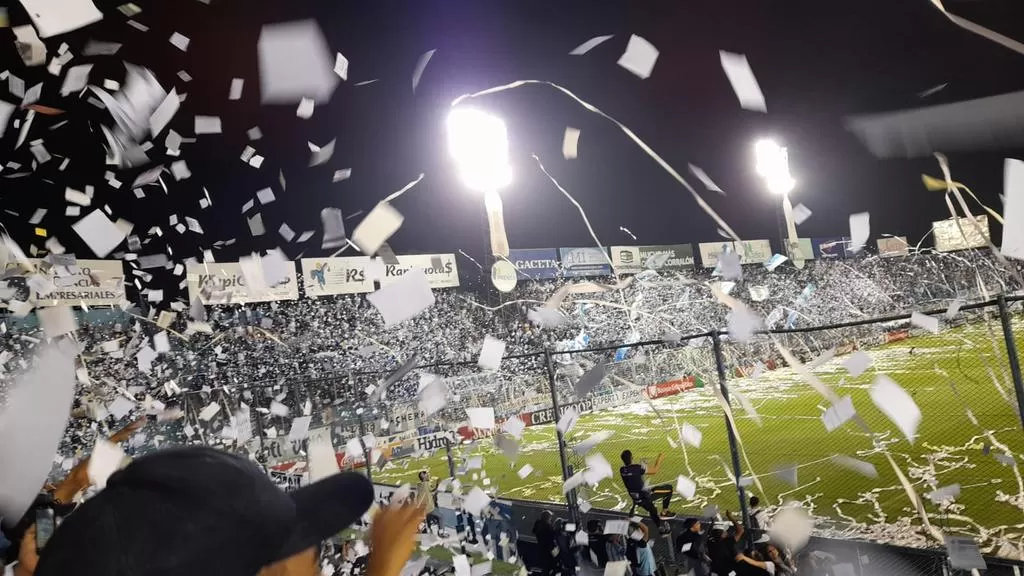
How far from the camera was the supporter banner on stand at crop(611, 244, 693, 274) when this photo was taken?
3048 cm

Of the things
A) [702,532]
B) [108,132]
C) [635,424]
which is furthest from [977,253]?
[108,132]

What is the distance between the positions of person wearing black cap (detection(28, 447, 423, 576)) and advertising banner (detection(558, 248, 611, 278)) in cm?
2571

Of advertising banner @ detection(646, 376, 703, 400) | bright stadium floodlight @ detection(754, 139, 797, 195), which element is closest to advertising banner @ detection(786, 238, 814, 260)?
bright stadium floodlight @ detection(754, 139, 797, 195)

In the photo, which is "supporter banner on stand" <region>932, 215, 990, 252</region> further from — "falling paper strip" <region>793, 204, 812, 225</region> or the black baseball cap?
the black baseball cap

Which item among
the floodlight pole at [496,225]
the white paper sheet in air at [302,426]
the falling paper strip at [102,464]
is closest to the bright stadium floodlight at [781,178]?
the floodlight pole at [496,225]

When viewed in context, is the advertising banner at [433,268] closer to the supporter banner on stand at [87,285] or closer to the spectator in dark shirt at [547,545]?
the supporter banner on stand at [87,285]

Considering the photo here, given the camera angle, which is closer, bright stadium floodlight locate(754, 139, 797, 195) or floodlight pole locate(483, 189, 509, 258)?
floodlight pole locate(483, 189, 509, 258)

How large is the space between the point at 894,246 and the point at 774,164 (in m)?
14.3

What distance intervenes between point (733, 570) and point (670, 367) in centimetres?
1433

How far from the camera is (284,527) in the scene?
1157 millimetres

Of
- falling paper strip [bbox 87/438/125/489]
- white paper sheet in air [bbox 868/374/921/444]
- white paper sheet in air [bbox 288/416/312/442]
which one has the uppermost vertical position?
falling paper strip [bbox 87/438/125/489]

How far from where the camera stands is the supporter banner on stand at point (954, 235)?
34438 millimetres

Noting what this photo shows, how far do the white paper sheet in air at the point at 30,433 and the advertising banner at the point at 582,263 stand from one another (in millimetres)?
25128

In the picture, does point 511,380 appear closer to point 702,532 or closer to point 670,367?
point 670,367
